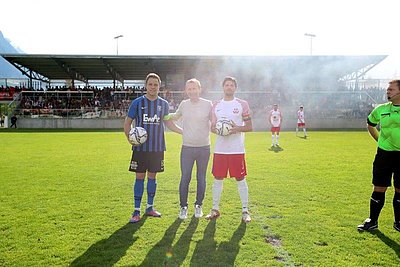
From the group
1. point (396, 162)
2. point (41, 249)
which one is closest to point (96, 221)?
point (41, 249)

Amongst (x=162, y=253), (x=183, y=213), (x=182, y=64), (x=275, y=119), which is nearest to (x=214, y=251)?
(x=162, y=253)

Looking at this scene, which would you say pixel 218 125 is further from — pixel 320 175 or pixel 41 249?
pixel 320 175

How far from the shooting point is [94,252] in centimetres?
425

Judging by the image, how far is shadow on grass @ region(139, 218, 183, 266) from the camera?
156 inches

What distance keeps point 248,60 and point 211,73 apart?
15.0 ft

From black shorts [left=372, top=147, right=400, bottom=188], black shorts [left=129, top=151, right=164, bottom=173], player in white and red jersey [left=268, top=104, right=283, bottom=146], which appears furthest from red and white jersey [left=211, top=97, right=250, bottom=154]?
player in white and red jersey [left=268, top=104, right=283, bottom=146]

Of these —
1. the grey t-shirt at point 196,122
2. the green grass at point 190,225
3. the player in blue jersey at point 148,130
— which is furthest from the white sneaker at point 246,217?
the player in blue jersey at point 148,130

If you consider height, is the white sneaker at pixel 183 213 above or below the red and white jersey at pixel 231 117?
below

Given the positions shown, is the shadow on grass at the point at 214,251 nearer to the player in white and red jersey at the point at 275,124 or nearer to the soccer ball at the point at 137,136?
the soccer ball at the point at 137,136

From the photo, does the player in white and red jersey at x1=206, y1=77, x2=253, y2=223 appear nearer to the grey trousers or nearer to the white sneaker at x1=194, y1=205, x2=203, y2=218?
the grey trousers

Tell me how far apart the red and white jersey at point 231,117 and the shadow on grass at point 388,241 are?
81.9 inches

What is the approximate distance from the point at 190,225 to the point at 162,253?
1080 millimetres

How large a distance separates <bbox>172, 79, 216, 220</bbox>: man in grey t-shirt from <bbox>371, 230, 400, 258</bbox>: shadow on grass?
2.43m

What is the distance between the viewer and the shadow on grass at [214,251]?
13.1ft
